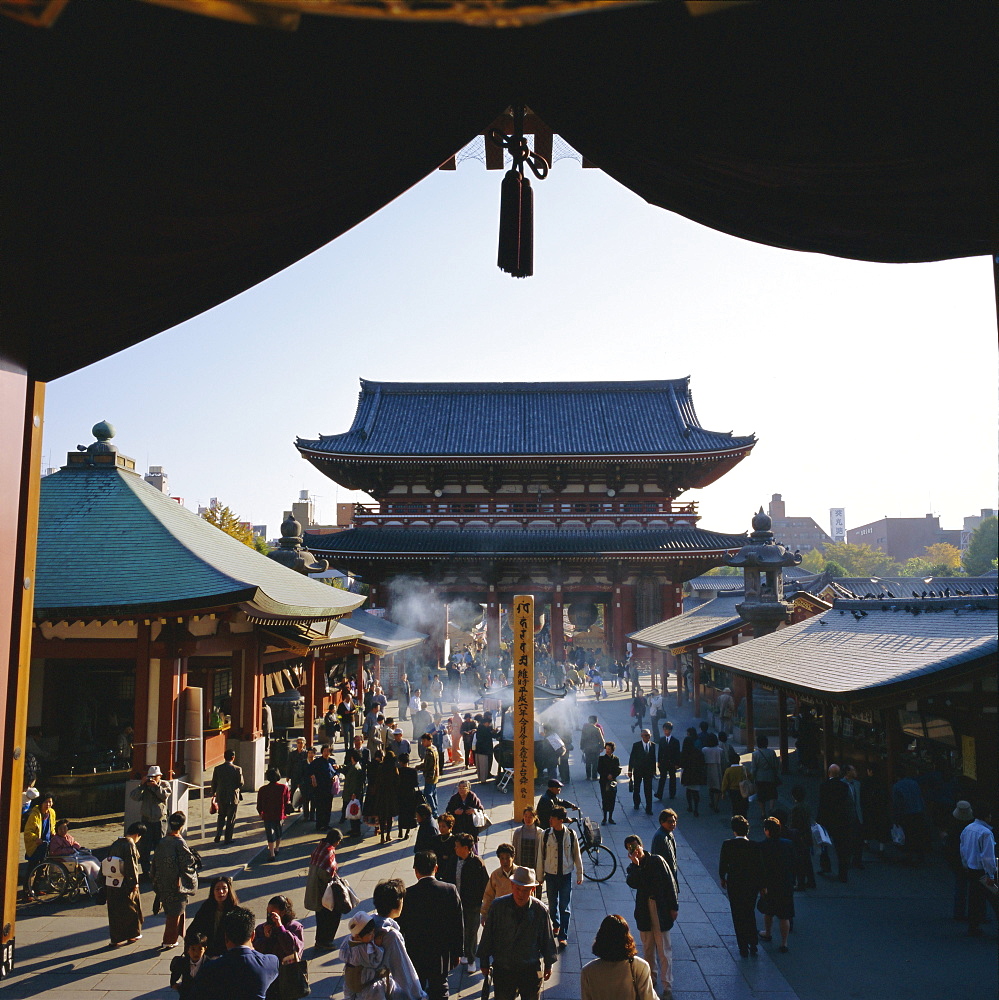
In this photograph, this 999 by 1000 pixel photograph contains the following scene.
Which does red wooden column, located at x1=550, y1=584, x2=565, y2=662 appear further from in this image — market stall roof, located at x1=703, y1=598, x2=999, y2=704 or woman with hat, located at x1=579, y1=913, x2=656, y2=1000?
woman with hat, located at x1=579, y1=913, x2=656, y2=1000

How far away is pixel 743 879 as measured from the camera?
6.76 meters

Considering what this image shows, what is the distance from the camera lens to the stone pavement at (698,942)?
6.30 meters

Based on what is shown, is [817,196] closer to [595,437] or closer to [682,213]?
[682,213]

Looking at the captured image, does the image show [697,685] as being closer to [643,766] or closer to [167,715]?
[643,766]

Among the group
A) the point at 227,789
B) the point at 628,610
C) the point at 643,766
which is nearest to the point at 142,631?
the point at 227,789

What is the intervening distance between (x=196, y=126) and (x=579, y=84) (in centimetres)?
153

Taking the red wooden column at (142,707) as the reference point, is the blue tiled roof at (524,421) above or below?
above

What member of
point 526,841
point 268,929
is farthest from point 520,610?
point 268,929

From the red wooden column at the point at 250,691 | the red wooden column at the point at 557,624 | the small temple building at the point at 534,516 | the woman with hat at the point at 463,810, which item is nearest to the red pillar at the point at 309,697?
the red wooden column at the point at 250,691

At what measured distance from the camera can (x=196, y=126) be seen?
2.88m

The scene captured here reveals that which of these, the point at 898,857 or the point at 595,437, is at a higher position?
the point at 595,437

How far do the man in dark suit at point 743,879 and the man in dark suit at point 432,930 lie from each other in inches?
108

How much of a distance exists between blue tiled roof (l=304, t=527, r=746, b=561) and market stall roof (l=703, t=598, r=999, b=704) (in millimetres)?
13951

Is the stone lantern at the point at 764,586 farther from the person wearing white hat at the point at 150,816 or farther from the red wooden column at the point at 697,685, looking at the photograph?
the person wearing white hat at the point at 150,816
